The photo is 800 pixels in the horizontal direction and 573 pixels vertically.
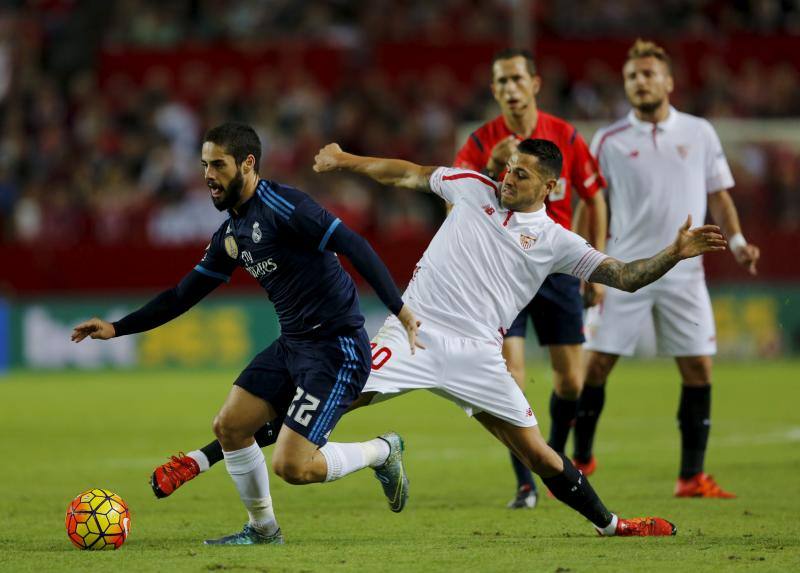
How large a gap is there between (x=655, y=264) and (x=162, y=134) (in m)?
16.1

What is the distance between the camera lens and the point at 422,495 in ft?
29.7

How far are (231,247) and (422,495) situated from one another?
2.80m

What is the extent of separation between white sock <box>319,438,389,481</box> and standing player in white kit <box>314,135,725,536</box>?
25 cm

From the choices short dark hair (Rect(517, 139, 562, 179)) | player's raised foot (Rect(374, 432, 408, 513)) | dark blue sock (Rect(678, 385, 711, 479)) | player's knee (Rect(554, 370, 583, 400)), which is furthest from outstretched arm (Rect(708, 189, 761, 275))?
player's raised foot (Rect(374, 432, 408, 513))

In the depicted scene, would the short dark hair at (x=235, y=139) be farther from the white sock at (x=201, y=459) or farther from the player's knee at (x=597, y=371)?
the player's knee at (x=597, y=371)

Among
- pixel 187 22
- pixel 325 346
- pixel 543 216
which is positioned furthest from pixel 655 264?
pixel 187 22

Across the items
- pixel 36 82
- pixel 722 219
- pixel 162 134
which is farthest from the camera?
pixel 36 82

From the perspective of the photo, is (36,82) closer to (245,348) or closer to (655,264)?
(245,348)

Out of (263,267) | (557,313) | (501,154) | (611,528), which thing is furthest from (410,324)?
(557,313)

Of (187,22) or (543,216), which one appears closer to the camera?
(543,216)

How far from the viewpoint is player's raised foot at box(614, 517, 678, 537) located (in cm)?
702

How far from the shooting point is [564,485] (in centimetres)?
690

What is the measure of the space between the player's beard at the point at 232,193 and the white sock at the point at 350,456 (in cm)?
128

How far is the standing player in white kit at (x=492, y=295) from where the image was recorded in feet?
22.7
